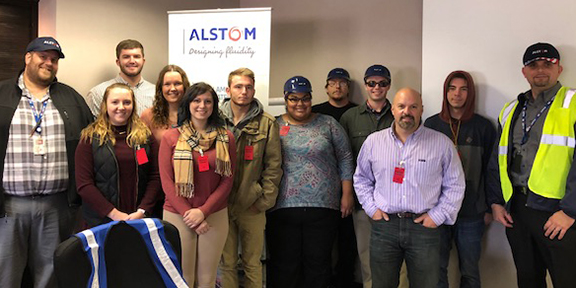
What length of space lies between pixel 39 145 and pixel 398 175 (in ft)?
6.87

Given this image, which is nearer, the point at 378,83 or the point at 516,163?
the point at 516,163

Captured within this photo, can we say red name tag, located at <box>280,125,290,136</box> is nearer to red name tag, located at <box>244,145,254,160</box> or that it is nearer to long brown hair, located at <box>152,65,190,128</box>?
red name tag, located at <box>244,145,254,160</box>

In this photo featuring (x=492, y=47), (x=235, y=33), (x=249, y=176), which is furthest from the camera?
(x=235, y=33)

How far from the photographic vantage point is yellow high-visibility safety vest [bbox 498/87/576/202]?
8.01ft

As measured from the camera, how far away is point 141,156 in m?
2.64

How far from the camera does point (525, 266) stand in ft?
8.81

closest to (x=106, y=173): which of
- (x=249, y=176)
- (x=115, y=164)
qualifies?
(x=115, y=164)

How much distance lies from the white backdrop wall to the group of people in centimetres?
18

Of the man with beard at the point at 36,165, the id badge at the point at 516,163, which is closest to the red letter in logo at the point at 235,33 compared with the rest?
the man with beard at the point at 36,165

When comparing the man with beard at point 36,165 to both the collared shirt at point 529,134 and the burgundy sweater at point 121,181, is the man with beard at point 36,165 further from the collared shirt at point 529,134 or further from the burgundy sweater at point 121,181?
the collared shirt at point 529,134

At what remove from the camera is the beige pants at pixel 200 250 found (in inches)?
101

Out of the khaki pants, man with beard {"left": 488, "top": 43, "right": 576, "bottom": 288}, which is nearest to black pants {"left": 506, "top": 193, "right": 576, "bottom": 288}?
man with beard {"left": 488, "top": 43, "right": 576, "bottom": 288}

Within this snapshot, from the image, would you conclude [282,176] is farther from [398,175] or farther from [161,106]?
[161,106]

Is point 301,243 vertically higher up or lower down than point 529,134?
lower down
